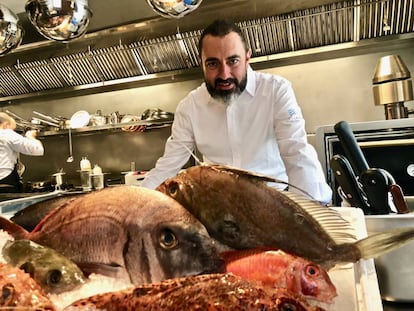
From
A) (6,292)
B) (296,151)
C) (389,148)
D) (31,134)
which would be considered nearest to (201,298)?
(6,292)

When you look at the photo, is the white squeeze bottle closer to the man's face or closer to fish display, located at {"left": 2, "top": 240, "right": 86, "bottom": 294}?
the man's face

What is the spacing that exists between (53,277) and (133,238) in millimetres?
96

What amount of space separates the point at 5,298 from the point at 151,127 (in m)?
4.36

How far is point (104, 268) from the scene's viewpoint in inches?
18.4

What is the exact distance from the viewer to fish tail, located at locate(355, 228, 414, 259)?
449 millimetres

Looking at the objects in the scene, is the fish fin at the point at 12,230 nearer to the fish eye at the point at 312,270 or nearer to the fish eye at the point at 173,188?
the fish eye at the point at 173,188

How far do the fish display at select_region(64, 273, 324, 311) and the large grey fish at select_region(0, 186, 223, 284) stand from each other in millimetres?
89

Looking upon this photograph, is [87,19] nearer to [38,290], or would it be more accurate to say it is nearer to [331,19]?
[331,19]

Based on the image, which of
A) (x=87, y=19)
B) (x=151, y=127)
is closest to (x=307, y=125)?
(x=151, y=127)

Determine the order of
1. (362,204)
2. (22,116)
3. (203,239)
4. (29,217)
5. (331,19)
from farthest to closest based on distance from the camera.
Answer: (22,116), (331,19), (362,204), (29,217), (203,239)

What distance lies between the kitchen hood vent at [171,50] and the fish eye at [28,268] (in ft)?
11.6

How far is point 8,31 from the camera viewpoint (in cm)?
259

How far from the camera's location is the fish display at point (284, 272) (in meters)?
0.43

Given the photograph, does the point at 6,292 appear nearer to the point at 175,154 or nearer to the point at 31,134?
the point at 175,154
